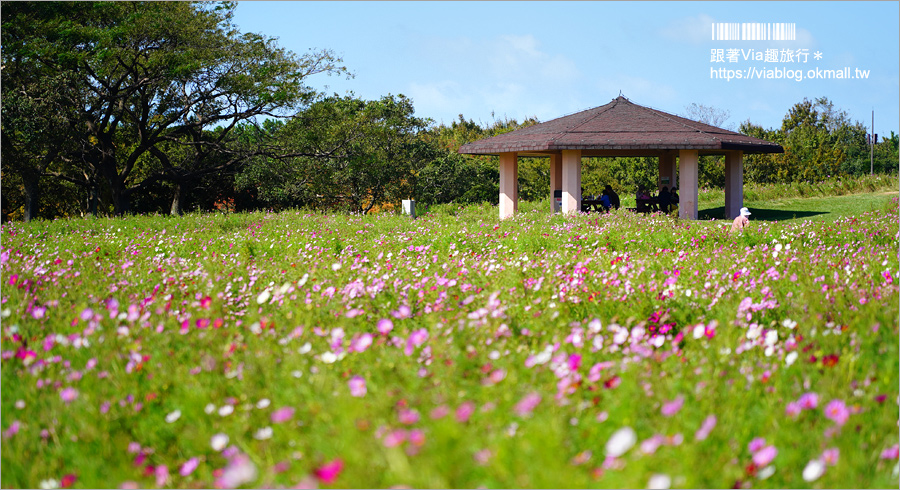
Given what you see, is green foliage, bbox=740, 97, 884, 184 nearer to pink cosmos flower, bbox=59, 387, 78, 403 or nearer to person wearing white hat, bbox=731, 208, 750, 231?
person wearing white hat, bbox=731, 208, 750, 231

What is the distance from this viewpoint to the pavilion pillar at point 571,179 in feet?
59.3

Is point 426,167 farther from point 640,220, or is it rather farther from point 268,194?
point 640,220

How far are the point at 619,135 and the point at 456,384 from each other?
1560 centimetres

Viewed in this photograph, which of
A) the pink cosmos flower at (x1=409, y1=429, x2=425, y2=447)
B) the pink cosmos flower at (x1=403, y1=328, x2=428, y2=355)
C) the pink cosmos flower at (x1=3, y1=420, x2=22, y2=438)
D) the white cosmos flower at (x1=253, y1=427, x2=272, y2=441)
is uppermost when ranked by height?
the pink cosmos flower at (x1=403, y1=328, x2=428, y2=355)

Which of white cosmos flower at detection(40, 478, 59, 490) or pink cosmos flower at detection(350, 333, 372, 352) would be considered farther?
pink cosmos flower at detection(350, 333, 372, 352)

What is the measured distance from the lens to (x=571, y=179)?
714 inches

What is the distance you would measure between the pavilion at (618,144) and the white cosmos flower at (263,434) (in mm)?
14436

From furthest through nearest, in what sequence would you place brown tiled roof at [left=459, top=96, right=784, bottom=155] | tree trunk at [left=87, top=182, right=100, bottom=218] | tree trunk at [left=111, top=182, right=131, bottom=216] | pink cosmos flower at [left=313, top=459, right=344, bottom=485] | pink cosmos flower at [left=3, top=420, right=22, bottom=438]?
1. tree trunk at [left=87, top=182, right=100, bottom=218]
2. tree trunk at [left=111, top=182, right=131, bottom=216]
3. brown tiled roof at [left=459, top=96, right=784, bottom=155]
4. pink cosmos flower at [left=3, top=420, right=22, bottom=438]
5. pink cosmos flower at [left=313, top=459, right=344, bottom=485]

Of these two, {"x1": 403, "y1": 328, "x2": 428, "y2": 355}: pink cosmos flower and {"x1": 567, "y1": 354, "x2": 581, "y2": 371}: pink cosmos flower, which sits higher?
{"x1": 403, "y1": 328, "x2": 428, "y2": 355}: pink cosmos flower

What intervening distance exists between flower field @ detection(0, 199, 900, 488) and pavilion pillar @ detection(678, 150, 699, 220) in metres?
13.1

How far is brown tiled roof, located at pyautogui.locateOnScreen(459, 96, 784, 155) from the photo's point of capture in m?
17.0

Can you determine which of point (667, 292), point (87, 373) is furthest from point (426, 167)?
point (87, 373)

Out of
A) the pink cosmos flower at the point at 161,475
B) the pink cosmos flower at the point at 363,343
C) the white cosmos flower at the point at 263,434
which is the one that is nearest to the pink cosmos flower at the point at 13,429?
the pink cosmos flower at the point at 161,475

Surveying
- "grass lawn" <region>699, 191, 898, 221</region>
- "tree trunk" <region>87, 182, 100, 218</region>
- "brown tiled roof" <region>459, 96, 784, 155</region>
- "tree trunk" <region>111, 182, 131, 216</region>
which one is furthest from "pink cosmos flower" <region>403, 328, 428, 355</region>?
"tree trunk" <region>87, 182, 100, 218</region>
